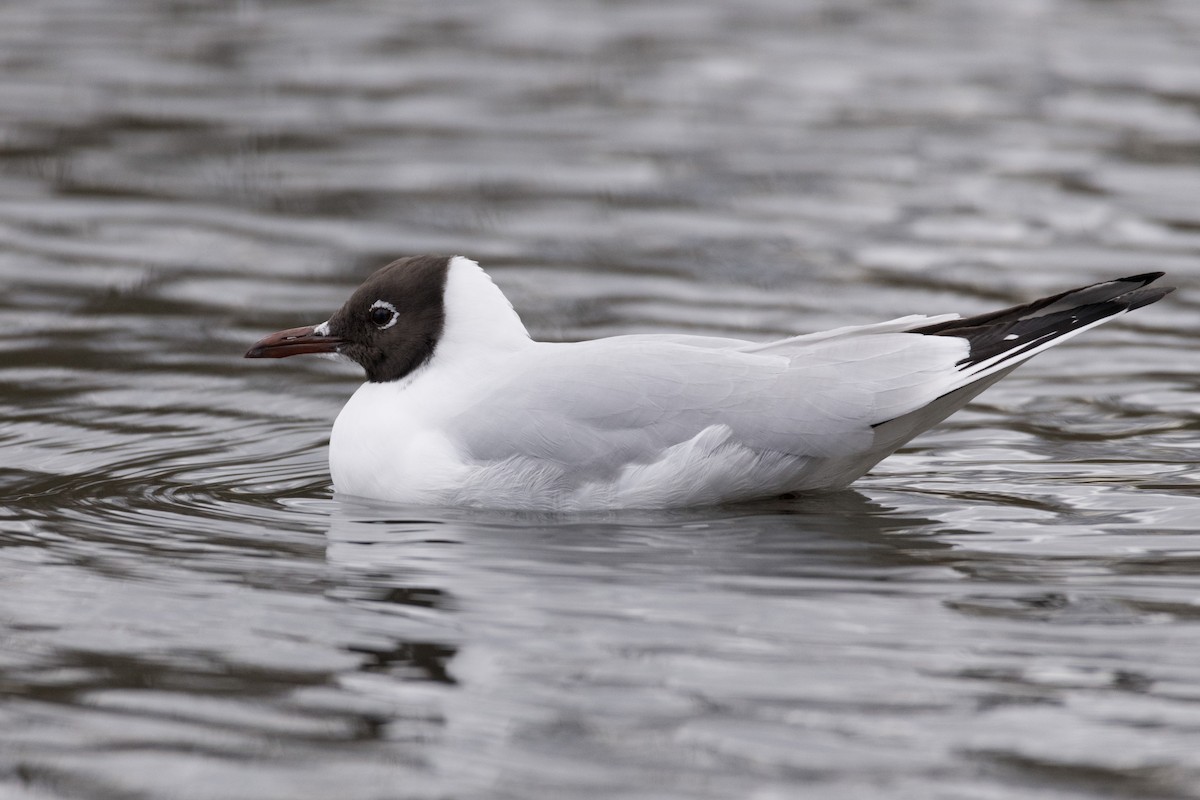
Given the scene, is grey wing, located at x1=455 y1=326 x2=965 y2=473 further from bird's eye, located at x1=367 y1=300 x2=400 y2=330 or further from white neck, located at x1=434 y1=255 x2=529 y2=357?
bird's eye, located at x1=367 y1=300 x2=400 y2=330

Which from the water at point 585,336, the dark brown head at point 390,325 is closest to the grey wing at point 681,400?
the water at point 585,336

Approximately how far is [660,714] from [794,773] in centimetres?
47

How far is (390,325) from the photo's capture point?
7.35 m

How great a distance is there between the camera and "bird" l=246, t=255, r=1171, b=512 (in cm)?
675

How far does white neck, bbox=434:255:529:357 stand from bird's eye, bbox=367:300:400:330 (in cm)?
23

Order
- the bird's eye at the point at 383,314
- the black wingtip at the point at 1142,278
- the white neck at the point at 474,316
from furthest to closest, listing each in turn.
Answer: the bird's eye at the point at 383,314 → the white neck at the point at 474,316 → the black wingtip at the point at 1142,278

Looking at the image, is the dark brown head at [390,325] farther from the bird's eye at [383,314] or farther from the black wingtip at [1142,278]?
the black wingtip at [1142,278]

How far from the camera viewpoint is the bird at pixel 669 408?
6.75 meters

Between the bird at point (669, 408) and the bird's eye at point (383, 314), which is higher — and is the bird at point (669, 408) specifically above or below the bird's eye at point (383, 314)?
below

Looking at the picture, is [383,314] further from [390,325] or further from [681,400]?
[681,400]

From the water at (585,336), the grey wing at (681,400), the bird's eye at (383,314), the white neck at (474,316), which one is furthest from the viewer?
the bird's eye at (383,314)

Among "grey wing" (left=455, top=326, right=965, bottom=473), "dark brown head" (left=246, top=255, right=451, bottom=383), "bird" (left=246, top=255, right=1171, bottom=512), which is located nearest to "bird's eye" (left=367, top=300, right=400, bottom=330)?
"dark brown head" (left=246, top=255, right=451, bottom=383)

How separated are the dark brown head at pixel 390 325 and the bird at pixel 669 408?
0.06 meters

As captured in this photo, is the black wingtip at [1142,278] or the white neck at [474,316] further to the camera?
the white neck at [474,316]
